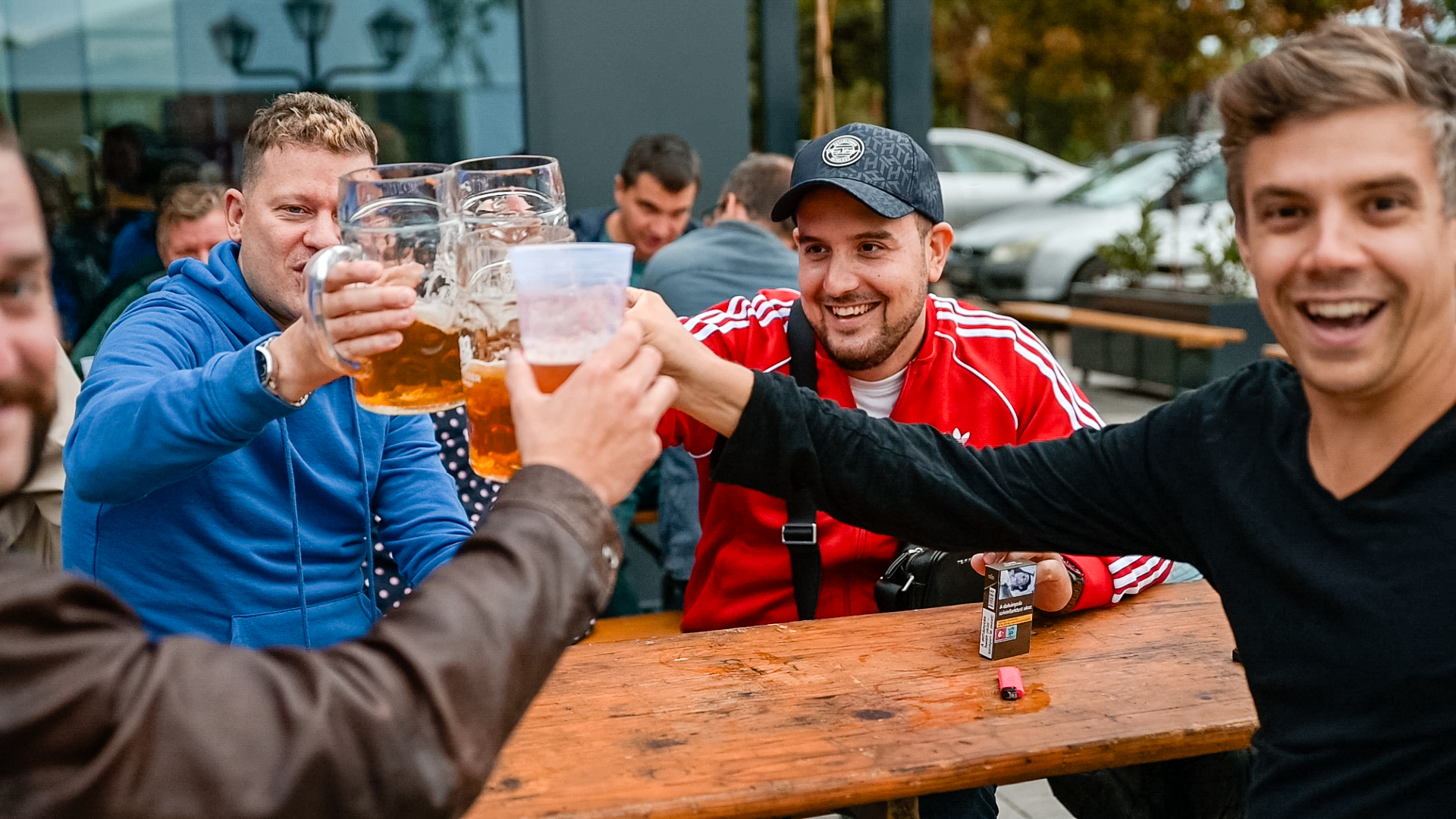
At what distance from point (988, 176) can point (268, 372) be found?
45.8 feet

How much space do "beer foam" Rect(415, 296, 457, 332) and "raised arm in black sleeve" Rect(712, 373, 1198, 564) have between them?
0.45 meters

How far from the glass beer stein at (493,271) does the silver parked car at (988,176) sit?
1311 cm

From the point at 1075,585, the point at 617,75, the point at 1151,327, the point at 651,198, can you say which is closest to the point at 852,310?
the point at 1075,585

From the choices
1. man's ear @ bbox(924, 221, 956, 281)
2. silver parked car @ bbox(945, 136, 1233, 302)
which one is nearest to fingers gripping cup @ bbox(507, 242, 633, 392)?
man's ear @ bbox(924, 221, 956, 281)

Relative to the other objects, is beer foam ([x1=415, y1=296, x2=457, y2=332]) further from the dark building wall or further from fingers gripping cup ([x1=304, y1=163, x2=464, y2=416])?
the dark building wall

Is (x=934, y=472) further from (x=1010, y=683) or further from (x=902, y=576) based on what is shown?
(x=902, y=576)

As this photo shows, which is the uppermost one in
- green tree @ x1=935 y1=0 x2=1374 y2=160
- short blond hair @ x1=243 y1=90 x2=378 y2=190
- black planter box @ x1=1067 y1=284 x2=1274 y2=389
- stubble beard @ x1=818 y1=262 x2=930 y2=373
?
green tree @ x1=935 y1=0 x2=1374 y2=160

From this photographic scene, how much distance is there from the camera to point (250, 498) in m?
2.25

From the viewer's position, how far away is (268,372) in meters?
1.81

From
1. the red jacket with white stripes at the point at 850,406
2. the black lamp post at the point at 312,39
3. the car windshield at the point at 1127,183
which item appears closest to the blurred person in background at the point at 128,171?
the black lamp post at the point at 312,39

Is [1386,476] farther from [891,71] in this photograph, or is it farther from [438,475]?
[891,71]

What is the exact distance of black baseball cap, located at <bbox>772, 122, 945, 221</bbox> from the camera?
265 cm

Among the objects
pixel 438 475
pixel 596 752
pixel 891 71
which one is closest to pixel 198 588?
pixel 438 475

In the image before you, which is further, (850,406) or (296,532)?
(850,406)
